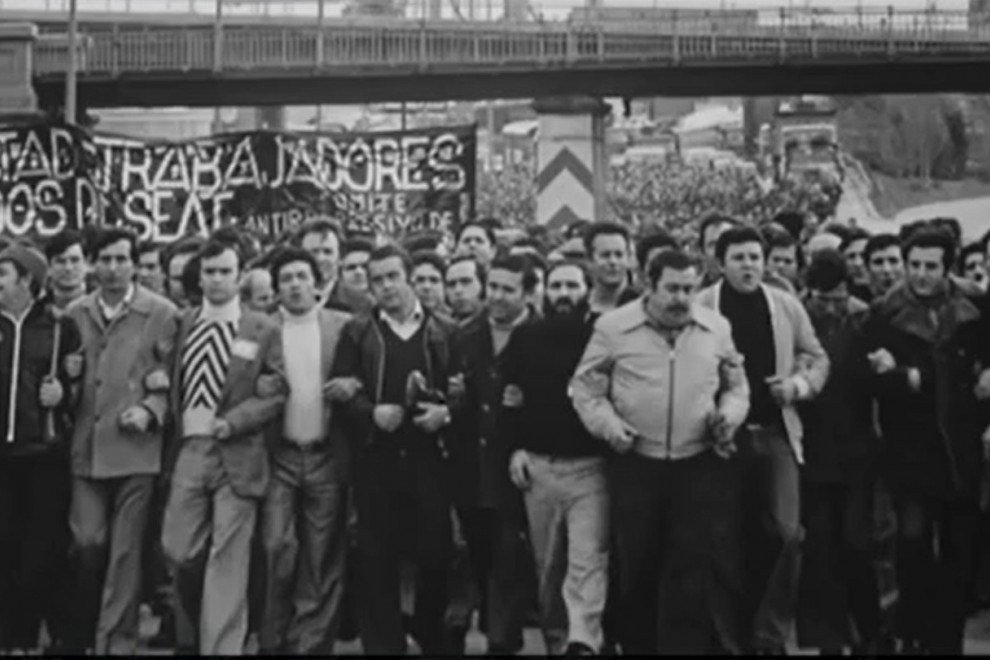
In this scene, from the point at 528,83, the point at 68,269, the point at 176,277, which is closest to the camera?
the point at 68,269

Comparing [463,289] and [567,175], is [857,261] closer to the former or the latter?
[463,289]

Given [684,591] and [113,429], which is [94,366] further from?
[684,591]

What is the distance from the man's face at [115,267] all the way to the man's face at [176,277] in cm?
136

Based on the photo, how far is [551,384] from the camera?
10.8 metres

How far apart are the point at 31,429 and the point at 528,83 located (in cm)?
3581

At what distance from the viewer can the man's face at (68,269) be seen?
1174 centimetres

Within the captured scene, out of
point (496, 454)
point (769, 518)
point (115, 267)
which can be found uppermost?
point (115, 267)

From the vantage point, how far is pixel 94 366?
36.9ft

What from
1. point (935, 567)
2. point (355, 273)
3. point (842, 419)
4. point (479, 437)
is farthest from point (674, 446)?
point (355, 273)

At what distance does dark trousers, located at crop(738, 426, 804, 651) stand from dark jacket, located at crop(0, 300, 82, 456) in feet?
10.8

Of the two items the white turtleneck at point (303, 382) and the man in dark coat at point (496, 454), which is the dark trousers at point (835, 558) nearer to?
the man in dark coat at point (496, 454)

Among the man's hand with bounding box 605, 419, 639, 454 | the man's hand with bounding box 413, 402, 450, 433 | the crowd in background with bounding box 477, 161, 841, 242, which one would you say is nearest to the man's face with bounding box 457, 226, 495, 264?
the man's hand with bounding box 413, 402, 450, 433

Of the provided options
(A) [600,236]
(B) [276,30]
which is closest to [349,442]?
(A) [600,236]

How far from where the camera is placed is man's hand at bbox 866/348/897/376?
10930 mm
